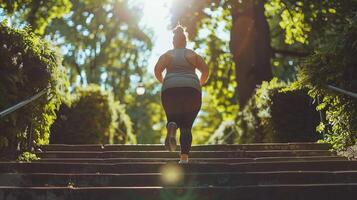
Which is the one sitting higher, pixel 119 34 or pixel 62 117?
pixel 119 34

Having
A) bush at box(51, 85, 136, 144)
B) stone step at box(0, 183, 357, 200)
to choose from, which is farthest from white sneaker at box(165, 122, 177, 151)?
bush at box(51, 85, 136, 144)

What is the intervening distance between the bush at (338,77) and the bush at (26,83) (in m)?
4.18

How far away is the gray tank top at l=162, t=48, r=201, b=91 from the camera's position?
680 cm

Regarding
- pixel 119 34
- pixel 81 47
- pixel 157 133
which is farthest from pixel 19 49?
pixel 157 133

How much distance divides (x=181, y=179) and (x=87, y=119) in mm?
8138

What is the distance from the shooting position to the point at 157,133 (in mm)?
45031

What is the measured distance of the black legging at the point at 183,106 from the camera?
22.2 ft

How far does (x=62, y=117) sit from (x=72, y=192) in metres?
7.71

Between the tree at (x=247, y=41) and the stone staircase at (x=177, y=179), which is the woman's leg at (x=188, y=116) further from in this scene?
the tree at (x=247, y=41)

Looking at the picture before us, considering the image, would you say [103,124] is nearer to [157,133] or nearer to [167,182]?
[167,182]

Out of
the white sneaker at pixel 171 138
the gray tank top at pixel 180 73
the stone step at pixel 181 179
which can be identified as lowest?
the stone step at pixel 181 179

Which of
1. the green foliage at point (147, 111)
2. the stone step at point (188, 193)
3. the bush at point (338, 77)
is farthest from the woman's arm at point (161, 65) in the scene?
the green foliage at point (147, 111)

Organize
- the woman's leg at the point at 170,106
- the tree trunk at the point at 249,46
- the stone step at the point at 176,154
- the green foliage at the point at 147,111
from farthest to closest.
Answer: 1. the green foliage at the point at 147,111
2. the tree trunk at the point at 249,46
3. the stone step at the point at 176,154
4. the woman's leg at the point at 170,106

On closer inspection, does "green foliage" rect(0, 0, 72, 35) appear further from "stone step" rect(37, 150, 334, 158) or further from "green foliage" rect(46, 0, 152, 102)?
"stone step" rect(37, 150, 334, 158)
